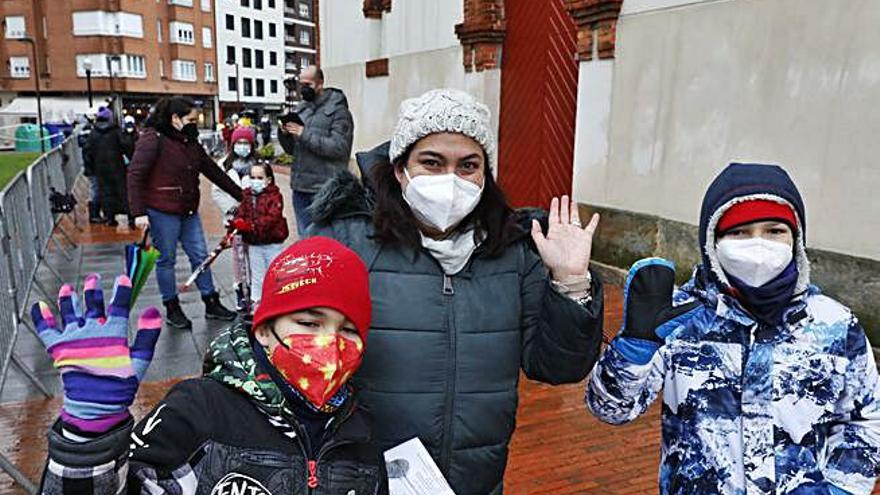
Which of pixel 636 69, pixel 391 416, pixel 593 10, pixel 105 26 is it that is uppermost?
pixel 105 26

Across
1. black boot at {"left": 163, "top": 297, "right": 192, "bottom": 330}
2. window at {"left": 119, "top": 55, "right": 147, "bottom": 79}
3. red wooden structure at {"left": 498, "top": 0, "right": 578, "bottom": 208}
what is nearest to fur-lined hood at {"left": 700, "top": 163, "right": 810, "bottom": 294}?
black boot at {"left": 163, "top": 297, "right": 192, "bottom": 330}

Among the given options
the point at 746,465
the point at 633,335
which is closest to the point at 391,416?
the point at 633,335

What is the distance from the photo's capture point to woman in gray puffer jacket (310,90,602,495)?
1746 mm

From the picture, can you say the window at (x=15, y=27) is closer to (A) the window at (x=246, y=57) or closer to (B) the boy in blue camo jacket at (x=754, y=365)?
(A) the window at (x=246, y=57)

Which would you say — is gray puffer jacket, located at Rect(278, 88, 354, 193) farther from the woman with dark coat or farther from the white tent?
the white tent

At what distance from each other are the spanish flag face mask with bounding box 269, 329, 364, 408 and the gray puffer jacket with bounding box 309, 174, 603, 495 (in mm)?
187

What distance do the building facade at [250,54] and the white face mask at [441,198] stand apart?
66.6 m

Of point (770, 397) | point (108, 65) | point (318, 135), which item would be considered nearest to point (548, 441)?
point (770, 397)

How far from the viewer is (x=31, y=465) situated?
12.3 feet

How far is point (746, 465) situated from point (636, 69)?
5.89m

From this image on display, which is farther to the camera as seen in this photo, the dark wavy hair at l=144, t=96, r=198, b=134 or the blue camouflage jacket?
the dark wavy hair at l=144, t=96, r=198, b=134

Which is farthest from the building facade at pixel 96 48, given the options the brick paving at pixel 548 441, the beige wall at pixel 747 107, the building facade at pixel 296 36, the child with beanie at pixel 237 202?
the brick paving at pixel 548 441

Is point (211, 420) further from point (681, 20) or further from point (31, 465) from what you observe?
point (681, 20)

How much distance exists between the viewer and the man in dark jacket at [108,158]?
11.1 metres
